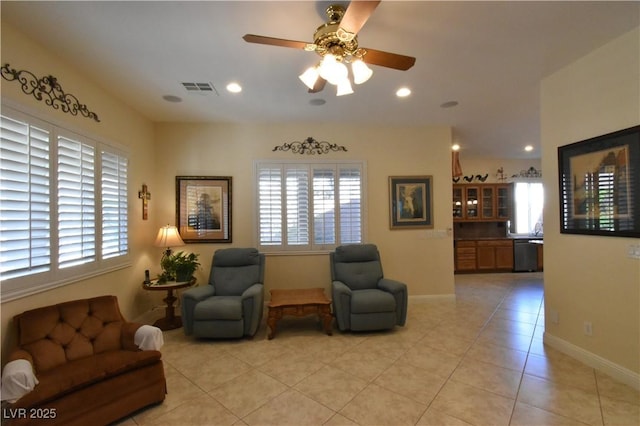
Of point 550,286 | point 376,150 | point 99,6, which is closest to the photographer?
point 99,6

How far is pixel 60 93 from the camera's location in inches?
98.4

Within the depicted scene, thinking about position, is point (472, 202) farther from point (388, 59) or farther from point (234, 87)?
point (234, 87)

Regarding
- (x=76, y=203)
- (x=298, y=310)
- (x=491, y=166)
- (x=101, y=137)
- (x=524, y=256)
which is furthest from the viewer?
(x=491, y=166)

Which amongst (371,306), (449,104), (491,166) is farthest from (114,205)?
(491,166)

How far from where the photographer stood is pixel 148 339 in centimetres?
217

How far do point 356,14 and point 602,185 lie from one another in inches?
104

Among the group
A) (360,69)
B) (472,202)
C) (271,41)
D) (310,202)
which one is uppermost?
(271,41)

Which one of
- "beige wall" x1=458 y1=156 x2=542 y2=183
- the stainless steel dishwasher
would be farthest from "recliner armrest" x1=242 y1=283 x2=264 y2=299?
the stainless steel dishwasher

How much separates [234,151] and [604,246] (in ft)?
14.4

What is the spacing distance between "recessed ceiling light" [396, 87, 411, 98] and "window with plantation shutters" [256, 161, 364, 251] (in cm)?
131

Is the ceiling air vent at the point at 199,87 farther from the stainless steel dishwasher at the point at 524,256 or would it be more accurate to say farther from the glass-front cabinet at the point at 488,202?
the stainless steel dishwasher at the point at 524,256

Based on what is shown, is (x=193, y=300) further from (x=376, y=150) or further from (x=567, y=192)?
Answer: (x=567, y=192)

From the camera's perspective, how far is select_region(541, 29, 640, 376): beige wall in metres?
2.25

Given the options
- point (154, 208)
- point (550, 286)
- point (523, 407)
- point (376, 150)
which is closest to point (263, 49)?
point (376, 150)
